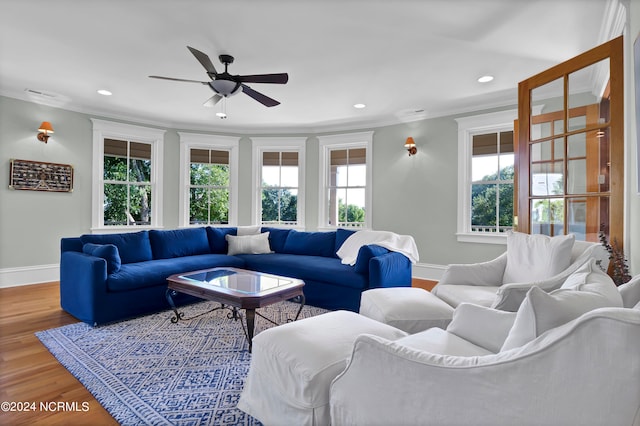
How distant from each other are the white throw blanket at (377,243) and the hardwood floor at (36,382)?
2521mm

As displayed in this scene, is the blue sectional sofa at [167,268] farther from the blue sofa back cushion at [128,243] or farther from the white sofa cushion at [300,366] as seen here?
the white sofa cushion at [300,366]

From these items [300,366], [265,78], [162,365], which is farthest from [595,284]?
[265,78]

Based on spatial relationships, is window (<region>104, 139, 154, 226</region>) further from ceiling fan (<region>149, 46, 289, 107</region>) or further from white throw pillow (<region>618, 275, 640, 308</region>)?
white throw pillow (<region>618, 275, 640, 308</region>)

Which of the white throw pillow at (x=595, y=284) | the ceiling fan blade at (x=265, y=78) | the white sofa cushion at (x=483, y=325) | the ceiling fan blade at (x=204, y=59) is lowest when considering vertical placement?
the white sofa cushion at (x=483, y=325)

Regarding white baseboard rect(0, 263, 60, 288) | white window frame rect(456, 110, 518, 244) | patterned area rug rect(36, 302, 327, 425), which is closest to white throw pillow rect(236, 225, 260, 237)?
patterned area rug rect(36, 302, 327, 425)

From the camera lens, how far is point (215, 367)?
2.28 meters

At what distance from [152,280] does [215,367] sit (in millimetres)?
1504

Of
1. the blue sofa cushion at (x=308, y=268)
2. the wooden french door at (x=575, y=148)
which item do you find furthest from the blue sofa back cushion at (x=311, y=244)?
the wooden french door at (x=575, y=148)

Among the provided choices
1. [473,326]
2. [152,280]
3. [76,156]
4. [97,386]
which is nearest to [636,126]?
[473,326]

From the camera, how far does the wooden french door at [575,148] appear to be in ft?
7.79

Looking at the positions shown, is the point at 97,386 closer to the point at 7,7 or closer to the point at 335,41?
the point at 7,7

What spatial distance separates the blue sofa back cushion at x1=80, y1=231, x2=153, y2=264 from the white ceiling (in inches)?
72.2

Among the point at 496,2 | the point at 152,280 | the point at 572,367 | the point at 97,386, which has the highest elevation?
the point at 496,2

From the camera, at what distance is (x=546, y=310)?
97cm
